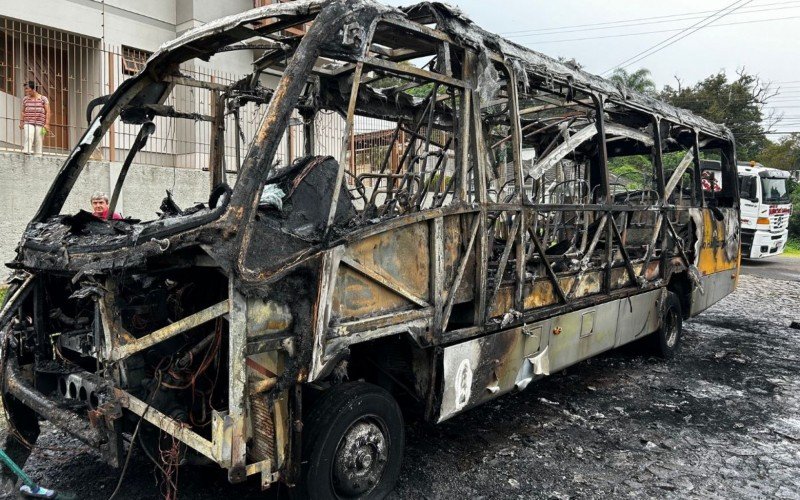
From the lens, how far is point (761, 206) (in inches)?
652

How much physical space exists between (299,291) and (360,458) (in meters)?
1.05

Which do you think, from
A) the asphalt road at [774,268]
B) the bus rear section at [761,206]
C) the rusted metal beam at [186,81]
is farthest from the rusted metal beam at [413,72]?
the bus rear section at [761,206]

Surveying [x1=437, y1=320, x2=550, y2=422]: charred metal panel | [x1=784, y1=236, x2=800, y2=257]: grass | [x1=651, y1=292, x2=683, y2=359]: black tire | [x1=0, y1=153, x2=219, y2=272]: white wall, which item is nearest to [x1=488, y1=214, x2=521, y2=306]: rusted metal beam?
[x1=437, y1=320, x2=550, y2=422]: charred metal panel

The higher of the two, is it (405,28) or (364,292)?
(405,28)

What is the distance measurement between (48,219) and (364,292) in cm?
229

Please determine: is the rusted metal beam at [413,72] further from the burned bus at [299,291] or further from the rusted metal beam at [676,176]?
the rusted metal beam at [676,176]

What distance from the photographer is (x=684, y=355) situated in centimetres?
707

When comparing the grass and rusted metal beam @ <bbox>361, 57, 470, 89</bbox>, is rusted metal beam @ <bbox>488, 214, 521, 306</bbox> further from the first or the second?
the grass

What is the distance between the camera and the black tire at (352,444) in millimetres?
2852

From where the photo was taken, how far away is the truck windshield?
16.7 m

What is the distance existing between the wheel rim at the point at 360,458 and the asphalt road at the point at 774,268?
14760 mm

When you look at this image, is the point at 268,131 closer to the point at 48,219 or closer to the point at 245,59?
the point at 48,219

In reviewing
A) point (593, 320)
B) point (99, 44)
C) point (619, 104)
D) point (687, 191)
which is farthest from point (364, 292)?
point (99, 44)

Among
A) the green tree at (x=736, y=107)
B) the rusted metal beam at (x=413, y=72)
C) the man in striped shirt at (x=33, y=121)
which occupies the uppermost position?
the green tree at (x=736, y=107)
